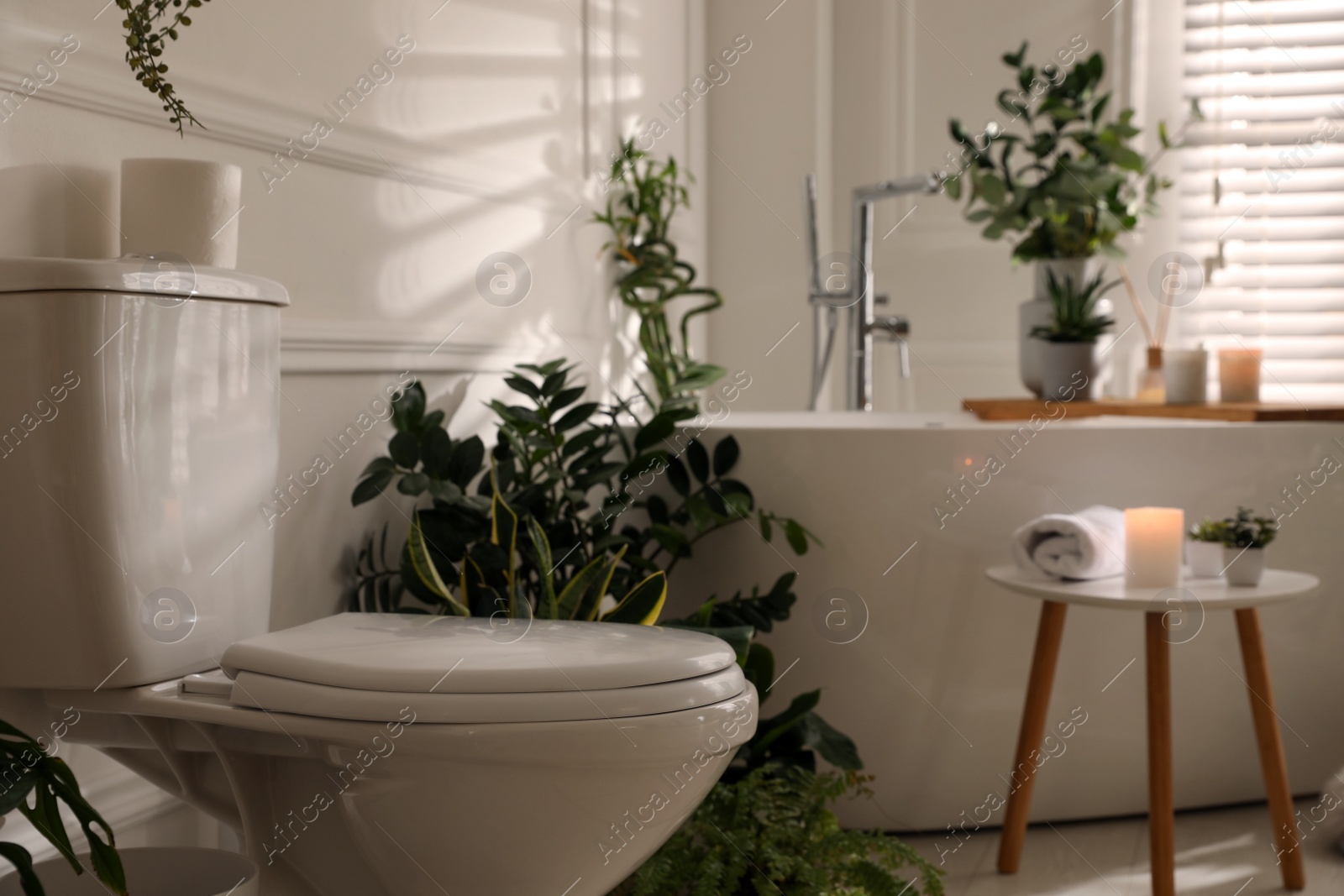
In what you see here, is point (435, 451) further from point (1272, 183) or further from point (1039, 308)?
point (1272, 183)

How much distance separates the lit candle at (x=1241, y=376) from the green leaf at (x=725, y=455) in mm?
889

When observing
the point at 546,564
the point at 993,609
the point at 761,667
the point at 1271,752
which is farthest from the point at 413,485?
the point at 1271,752

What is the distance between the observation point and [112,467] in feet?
3.13

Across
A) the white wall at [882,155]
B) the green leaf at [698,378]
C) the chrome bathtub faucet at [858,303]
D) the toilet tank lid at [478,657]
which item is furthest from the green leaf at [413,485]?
the white wall at [882,155]

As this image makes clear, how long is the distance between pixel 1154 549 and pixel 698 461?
26.8 inches

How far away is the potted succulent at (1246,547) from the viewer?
5.23ft

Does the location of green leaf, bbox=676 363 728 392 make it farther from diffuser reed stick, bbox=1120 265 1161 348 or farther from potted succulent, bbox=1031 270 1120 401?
diffuser reed stick, bbox=1120 265 1161 348

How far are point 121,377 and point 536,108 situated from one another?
1.23 m

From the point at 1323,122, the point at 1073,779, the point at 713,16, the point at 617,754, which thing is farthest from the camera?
the point at 713,16

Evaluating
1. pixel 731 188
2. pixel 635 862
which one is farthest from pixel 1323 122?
pixel 635 862

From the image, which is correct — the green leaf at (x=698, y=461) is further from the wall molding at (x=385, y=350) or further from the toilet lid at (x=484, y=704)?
the toilet lid at (x=484, y=704)

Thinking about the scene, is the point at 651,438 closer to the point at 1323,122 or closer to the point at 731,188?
the point at 731,188

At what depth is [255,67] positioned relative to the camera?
132 centimetres

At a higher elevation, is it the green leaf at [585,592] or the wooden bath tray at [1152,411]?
the wooden bath tray at [1152,411]
